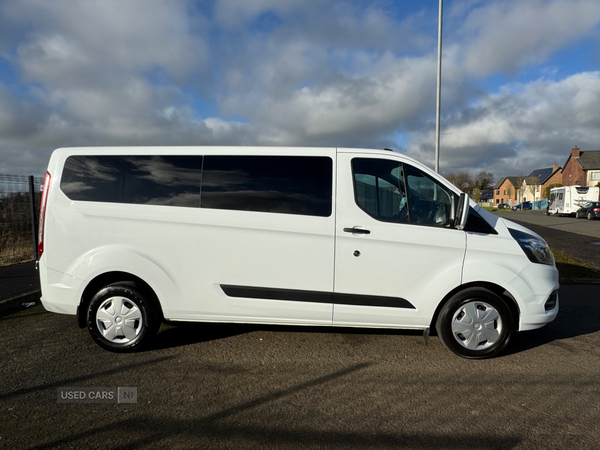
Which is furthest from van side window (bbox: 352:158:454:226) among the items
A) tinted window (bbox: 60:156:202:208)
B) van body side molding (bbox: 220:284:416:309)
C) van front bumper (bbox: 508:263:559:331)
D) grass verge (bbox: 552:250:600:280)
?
grass verge (bbox: 552:250:600:280)

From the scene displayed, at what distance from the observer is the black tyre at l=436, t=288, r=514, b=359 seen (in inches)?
147

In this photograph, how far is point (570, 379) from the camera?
11.1 ft

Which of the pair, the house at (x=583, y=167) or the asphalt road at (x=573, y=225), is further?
the house at (x=583, y=167)

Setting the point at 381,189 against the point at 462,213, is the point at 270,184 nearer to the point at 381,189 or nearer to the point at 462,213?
the point at 381,189

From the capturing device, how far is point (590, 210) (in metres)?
30.6

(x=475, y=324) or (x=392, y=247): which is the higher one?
(x=392, y=247)

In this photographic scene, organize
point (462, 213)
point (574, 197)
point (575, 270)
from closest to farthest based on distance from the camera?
1. point (462, 213)
2. point (575, 270)
3. point (574, 197)

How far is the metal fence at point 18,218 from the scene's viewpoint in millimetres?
8367

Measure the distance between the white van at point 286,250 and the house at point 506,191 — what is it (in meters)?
113

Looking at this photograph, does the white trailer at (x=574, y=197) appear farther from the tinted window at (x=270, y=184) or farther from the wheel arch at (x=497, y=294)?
the tinted window at (x=270, y=184)

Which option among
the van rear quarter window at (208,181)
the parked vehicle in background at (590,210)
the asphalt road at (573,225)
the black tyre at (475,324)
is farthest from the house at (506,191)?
the van rear quarter window at (208,181)

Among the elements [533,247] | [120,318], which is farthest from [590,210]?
[120,318]

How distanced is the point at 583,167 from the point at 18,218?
77057 millimetres

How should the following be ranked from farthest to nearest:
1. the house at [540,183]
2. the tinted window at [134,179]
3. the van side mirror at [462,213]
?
the house at [540,183] → the tinted window at [134,179] → the van side mirror at [462,213]
